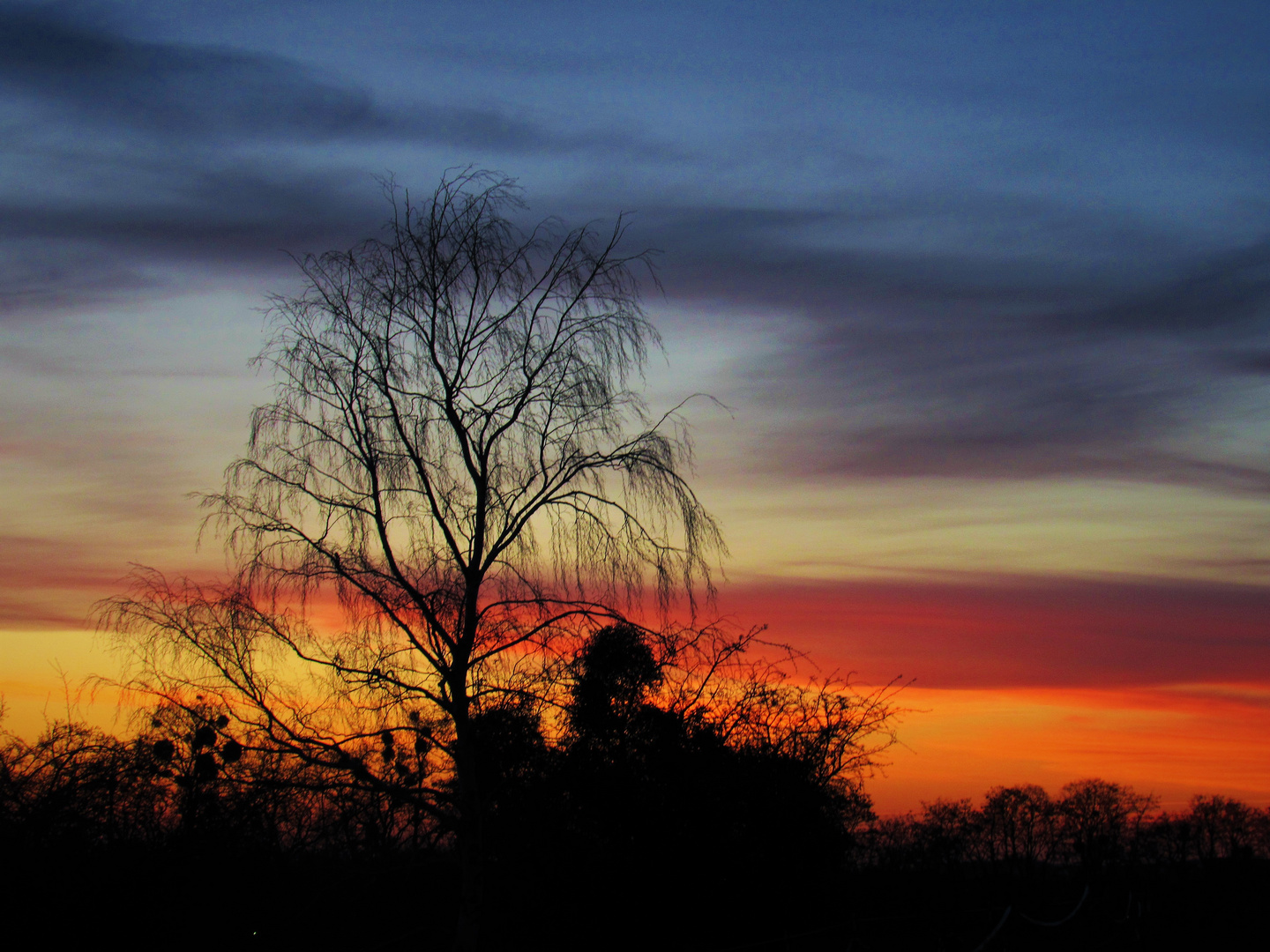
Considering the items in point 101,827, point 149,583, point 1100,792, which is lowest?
point 1100,792

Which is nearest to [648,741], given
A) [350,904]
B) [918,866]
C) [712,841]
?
[712,841]

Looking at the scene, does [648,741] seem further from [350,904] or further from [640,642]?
[350,904]

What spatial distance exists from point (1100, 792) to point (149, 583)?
258 ft

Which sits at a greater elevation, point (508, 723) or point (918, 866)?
point (508, 723)

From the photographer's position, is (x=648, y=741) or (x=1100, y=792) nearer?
(x=648, y=741)

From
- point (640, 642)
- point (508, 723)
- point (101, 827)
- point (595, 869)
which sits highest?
point (640, 642)

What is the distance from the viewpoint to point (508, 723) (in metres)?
13.4

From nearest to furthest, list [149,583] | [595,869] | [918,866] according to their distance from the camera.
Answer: [149,583] < [595,869] < [918,866]

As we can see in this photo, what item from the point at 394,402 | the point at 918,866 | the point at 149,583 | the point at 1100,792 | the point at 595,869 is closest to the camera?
the point at 149,583

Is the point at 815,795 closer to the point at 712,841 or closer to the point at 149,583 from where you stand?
the point at 712,841

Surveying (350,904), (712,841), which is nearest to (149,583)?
(350,904)

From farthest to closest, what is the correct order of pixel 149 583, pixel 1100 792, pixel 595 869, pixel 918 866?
pixel 1100 792, pixel 918 866, pixel 595 869, pixel 149 583

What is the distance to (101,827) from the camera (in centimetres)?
1234

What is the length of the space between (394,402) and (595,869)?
25.2 ft
